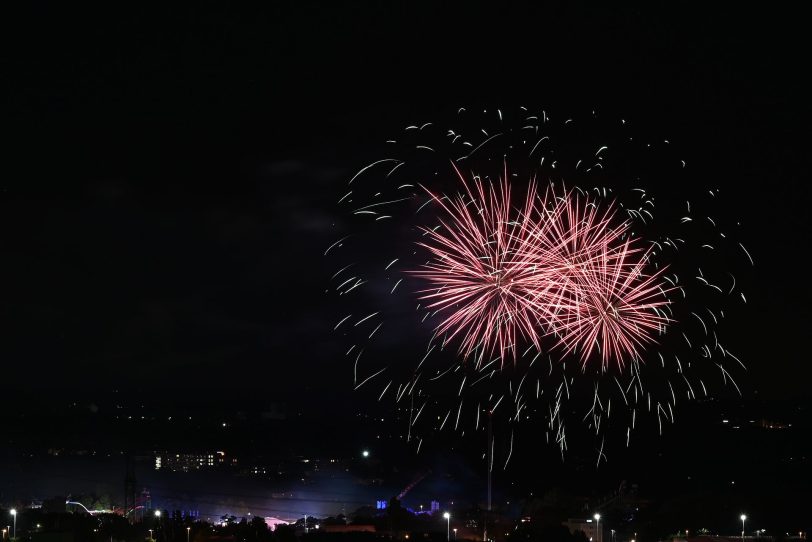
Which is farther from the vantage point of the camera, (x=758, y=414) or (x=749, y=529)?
(x=758, y=414)

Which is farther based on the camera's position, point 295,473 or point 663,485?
point 295,473

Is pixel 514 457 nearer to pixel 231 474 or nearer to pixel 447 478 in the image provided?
pixel 447 478

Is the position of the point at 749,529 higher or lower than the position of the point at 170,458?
lower

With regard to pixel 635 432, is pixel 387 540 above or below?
below

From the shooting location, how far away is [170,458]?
103m

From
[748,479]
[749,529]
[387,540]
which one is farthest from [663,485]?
[387,540]

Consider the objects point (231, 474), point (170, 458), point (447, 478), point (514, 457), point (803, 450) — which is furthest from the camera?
point (170, 458)

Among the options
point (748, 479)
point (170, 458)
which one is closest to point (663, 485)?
point (748, 479)

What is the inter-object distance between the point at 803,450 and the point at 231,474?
55406 mm

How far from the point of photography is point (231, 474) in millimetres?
95312

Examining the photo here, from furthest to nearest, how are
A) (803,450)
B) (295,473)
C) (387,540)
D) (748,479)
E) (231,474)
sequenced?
1. (231,474)
2. (295,473)
3. (803,450)
4. (748,479)
5. (387,540)

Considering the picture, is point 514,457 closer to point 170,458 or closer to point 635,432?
point 635,432

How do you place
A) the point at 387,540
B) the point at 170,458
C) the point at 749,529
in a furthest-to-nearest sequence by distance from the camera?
the point at 170,458
the point at 749,529
the point at 387,540

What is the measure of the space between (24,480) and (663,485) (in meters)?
58.2
